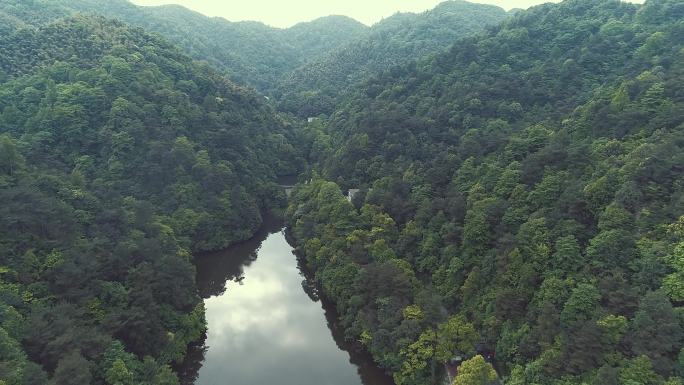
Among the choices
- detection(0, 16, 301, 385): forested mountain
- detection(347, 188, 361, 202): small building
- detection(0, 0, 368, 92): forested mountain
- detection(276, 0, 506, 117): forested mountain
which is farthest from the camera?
detection(0, 0, 368, 92): forested mountain

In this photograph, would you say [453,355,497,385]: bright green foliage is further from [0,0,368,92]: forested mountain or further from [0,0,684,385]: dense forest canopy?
[0,0,368,92]: forested mountain

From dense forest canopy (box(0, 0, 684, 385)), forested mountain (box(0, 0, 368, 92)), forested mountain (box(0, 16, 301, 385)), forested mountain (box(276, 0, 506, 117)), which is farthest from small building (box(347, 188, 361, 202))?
forested mountain (box(0, 0, 368, 92))

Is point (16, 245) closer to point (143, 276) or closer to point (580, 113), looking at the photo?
point (143, 276)

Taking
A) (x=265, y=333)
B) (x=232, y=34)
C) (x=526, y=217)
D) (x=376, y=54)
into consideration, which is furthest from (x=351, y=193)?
(x=232, y=34)

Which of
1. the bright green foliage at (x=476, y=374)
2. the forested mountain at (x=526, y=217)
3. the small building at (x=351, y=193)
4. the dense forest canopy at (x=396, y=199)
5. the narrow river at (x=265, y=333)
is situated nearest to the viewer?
the forested mountain at (x=526, y=217)

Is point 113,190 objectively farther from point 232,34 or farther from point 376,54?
point 232,34

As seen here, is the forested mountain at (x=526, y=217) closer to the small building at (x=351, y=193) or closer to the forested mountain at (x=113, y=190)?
the small building at (x=351, y=193)

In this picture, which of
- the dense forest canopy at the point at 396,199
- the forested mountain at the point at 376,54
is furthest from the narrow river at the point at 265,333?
the forested mountain at the point at 376,54
